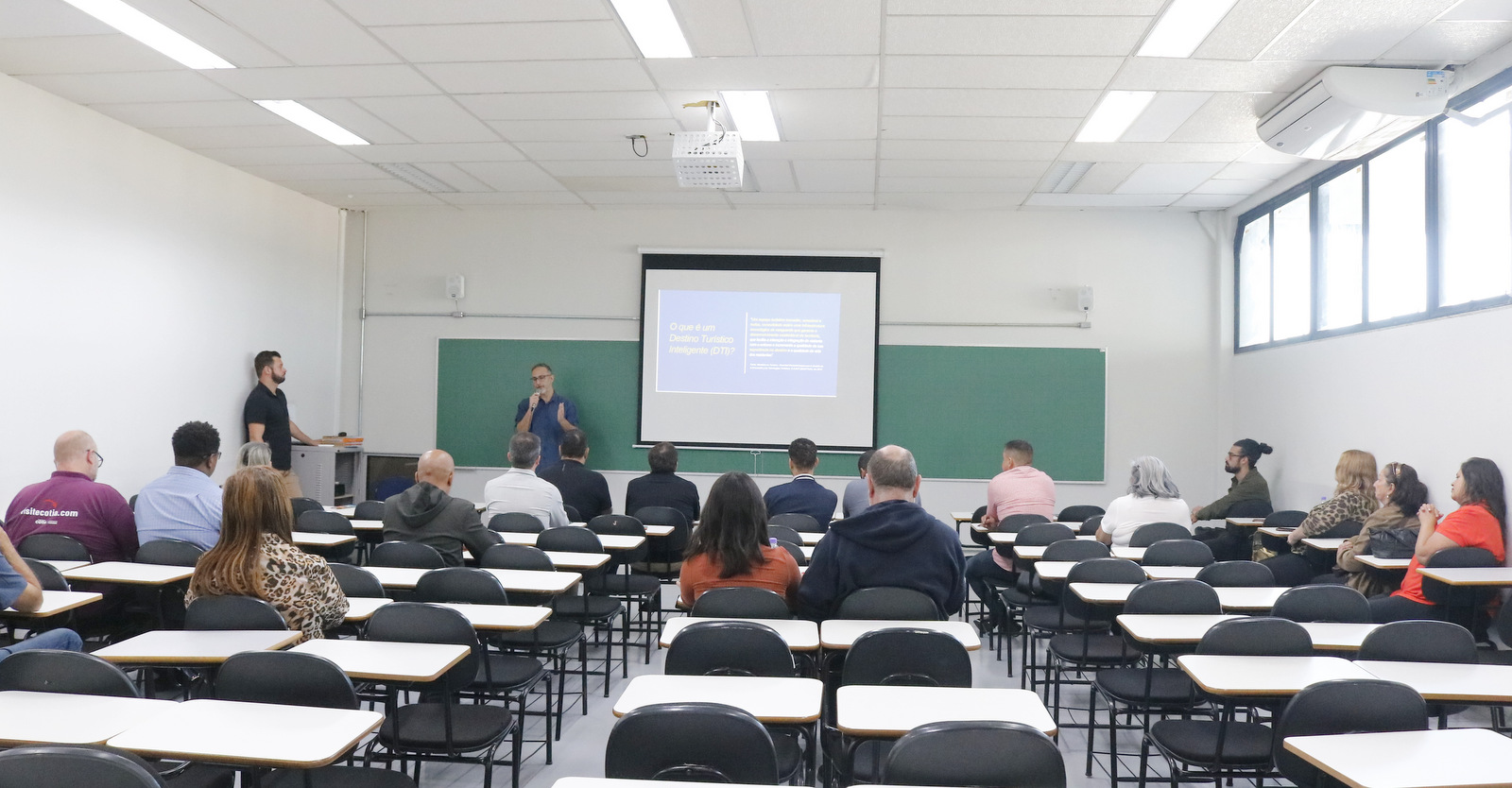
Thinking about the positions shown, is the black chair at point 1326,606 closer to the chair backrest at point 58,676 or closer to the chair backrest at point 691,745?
the chair backrest at point 691,745

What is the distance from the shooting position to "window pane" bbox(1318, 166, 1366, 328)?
5.98m

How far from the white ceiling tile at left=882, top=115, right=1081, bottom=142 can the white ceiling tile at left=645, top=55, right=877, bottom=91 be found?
748mm

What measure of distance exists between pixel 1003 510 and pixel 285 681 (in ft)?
15.4

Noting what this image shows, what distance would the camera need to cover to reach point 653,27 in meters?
4.38

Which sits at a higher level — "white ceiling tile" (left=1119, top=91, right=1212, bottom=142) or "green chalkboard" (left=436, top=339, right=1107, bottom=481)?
"white ceiling tile" (left=1119, top=91, right=1212, bottom=142)

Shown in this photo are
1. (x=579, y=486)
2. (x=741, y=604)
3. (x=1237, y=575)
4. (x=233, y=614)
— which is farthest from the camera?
(x=579, y=486)

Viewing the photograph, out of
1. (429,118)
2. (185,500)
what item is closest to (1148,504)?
(185,500)

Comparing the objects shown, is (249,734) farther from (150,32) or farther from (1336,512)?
(1336,512)

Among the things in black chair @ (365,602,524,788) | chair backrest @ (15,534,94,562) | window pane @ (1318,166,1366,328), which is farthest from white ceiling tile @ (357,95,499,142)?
window pane @ (1318,166,1366,328)

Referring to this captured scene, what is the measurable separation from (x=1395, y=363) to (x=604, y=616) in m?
5.05

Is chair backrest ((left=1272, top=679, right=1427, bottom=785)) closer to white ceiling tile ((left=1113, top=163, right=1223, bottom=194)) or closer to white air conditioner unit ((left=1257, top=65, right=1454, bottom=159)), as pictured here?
white air conditioner unit ((left=1257, top=65, right=1454, bottom=159))

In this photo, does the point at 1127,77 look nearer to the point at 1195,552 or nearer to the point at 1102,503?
the point at 1195,552

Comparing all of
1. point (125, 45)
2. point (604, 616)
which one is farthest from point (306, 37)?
point (604, 616)

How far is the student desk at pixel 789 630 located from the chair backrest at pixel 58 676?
1.42 metres
